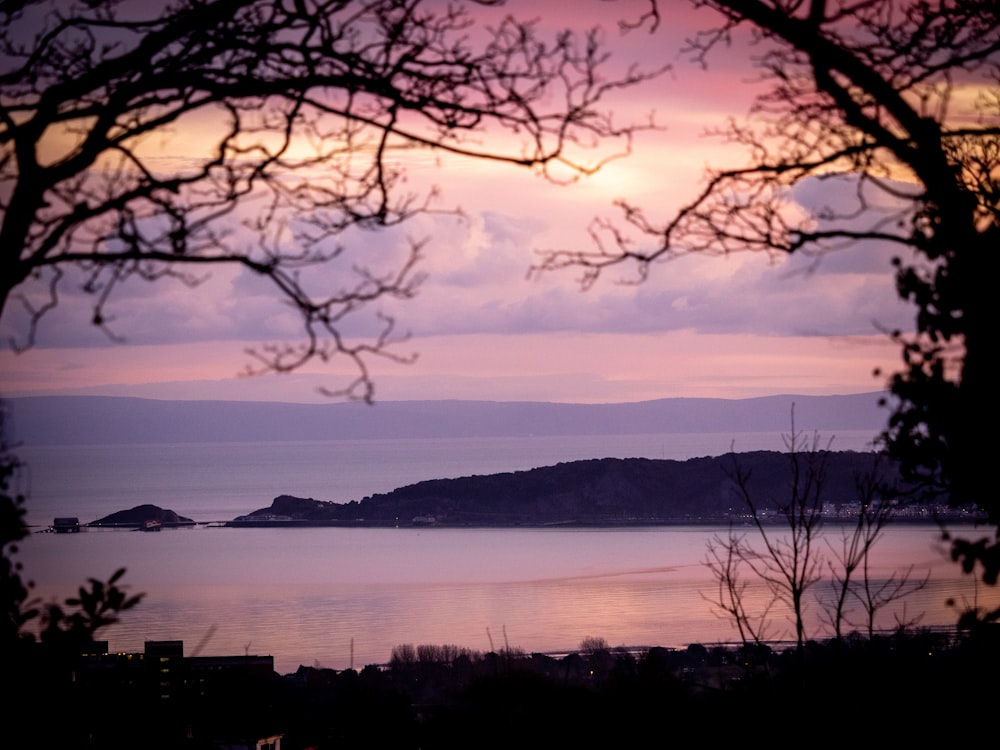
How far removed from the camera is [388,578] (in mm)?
34469

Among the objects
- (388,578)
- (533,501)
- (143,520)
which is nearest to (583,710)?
(388,578)

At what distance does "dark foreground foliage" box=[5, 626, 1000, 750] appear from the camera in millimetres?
3100

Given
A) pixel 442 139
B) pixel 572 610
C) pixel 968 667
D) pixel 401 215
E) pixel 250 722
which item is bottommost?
pixel 572 610

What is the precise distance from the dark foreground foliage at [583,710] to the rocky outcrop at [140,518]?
19.4 meters

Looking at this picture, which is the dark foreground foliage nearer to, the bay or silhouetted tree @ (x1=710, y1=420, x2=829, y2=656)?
silhouetted tree @ (x1=710, y1=420, x2=829, y2=656)

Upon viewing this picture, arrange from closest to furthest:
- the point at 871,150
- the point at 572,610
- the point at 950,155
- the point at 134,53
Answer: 1. the point at 134,53
2. the point at 871,150
3. the point at 950,155
4. the point at 572,610

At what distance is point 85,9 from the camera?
282 centimetres

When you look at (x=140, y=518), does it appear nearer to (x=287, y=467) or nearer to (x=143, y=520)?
(x=143, y=520)

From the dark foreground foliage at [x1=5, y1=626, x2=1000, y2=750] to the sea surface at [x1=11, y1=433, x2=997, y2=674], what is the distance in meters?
0.26

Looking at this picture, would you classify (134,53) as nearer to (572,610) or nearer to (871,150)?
(871,150)

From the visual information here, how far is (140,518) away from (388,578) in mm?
7629

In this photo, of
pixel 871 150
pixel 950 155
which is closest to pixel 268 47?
pixel 871 150

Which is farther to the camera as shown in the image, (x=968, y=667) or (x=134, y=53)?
(x=968, y=667)

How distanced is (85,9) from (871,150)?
2.01 m
